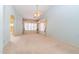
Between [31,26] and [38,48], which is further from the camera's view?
[31,26]

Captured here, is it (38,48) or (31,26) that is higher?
(31,26)

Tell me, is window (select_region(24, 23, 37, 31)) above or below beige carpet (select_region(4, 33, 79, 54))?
above

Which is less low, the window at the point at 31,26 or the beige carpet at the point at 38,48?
the window at the point at 31,26

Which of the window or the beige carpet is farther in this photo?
the window

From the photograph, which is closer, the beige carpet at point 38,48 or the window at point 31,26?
the beige carpet at point 38,48
